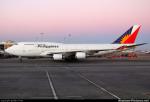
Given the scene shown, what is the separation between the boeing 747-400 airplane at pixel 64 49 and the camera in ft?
134

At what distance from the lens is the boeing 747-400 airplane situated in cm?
4094

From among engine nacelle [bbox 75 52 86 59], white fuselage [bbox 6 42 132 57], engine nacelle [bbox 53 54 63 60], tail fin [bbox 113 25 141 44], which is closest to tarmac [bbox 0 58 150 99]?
engine nacelle [bbox 53 54 63 60]

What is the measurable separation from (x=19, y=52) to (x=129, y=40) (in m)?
19.3

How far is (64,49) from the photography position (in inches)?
1709

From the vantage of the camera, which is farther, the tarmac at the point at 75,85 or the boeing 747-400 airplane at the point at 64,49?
the boeing 747-400 airplane at the point at 64,49

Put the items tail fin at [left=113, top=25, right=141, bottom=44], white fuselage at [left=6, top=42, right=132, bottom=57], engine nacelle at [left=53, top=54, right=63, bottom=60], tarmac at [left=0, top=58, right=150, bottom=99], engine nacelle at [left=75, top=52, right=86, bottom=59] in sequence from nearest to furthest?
tarmac at [left=0, top=58, right=150, bottom=99] → engine nacelle at [left=53, top=54, right=63, bottom=60] → engine nacelle at [left=75, top=52, right=86, bottom=59] → white fuselage at [left=6, top=42, right=132, bottom=57] → tail fin at [left=113, top=25, right=141, bottom=44]

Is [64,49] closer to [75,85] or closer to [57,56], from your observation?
[57,56]

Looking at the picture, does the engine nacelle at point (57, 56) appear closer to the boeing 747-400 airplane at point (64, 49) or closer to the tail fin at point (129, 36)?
the boeing 747-400 airplane at point (64, 49)

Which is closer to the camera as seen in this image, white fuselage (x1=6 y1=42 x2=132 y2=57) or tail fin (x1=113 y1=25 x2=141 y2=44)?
white fuselage (x1=6 y1=42 x2=132 y2=57)

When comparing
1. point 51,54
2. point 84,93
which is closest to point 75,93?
point 84,93

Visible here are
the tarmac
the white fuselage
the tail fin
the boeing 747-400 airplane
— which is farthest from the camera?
the tail fin

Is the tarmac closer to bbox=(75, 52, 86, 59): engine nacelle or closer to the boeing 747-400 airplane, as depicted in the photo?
bbox=(75, 52, 86, 59): engine nacelle

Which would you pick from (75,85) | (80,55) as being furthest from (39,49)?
(75,85)

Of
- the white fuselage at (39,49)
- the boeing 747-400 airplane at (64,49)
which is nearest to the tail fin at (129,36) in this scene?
the boeing 747-400 airplane at (64,49)
